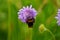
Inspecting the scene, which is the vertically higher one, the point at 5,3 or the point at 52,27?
the point at 5,3

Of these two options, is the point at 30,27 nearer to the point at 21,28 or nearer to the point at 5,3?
the point at 21,28

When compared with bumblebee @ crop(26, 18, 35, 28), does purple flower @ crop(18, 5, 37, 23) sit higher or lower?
higher

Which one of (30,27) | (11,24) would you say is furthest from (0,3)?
(30,27)

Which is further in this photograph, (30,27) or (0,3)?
(0,3)

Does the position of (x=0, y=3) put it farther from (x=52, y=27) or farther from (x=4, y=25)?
(x=52, y=27)

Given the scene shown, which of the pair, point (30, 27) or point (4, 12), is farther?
point (4, 12)

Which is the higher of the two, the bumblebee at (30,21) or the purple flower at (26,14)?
the purple flower at (26,14)

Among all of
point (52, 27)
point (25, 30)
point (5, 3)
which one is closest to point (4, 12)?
point (5, 3)
